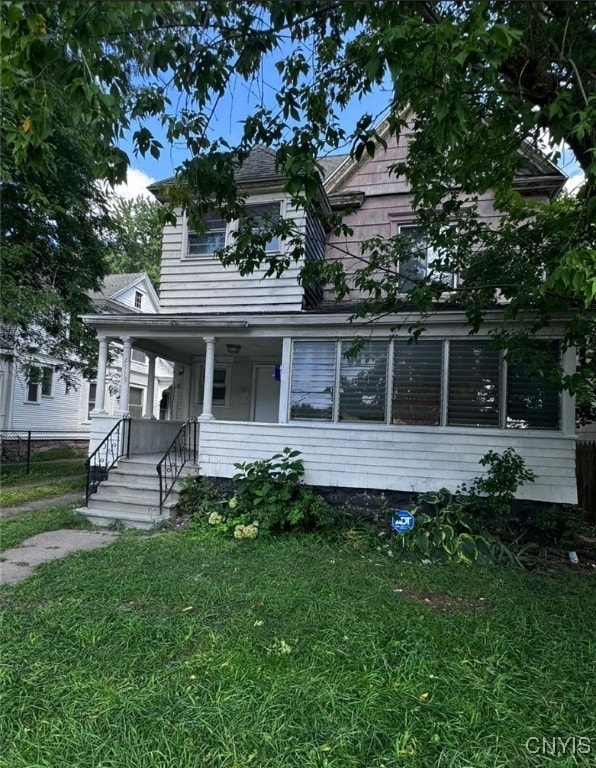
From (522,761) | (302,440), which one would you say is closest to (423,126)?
(302,440)

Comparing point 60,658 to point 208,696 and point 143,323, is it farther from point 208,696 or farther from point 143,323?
point 143,323

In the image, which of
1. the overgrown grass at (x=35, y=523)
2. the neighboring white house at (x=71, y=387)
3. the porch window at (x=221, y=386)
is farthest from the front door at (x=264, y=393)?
the overgrown grass at (x=35, y=523)

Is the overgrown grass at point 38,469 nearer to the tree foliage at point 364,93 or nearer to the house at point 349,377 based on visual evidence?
the house at point 349,377

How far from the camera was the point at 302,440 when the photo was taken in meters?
7.21

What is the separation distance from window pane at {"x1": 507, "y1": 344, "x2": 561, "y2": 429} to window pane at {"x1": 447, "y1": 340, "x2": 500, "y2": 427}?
20 cm

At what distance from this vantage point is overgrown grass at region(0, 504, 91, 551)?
603 cm

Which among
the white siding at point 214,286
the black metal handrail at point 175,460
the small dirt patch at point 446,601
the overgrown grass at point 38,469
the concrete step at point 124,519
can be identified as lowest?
the overgrown grass at point 38,469

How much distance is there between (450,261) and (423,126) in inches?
70.9

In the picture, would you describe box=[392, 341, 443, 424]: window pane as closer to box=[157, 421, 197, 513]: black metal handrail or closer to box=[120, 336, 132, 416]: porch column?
box=[157, 421, 197, 513]: black metal handrail

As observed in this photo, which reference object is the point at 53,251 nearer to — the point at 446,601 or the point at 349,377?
the point at 349,377

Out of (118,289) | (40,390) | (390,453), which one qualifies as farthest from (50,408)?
(390,453)

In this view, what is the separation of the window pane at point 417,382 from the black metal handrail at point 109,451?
4.82 meters

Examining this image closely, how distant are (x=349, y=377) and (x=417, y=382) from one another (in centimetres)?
106

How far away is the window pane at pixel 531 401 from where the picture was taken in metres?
6.27
